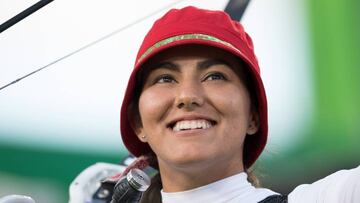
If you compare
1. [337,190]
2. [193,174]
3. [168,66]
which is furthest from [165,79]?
[337,190]

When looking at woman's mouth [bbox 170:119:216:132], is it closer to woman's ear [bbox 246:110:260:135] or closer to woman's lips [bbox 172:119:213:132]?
woman's lips [bbox 172:119:213:132]

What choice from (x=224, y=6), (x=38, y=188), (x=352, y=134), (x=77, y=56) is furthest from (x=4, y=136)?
(x=352, y=134)

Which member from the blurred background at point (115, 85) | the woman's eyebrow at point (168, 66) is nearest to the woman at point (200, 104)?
the woman's eyebrow at point (168, 66)

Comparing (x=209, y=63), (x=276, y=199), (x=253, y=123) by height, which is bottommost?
(x=276, y=199)

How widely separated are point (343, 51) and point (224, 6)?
29 centimetres

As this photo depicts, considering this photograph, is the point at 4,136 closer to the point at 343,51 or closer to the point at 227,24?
the point at 227,24

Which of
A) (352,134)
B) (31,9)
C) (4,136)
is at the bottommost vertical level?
(352,134)

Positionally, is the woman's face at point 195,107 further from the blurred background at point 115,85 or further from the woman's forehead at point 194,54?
the blurred background at point 115,85

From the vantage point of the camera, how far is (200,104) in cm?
81

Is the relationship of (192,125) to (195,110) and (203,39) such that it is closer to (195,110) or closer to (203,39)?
(195,110)

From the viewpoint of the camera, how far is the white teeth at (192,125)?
2.63 feet

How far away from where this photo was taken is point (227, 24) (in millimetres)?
889

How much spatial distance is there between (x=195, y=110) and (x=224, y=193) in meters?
0.14

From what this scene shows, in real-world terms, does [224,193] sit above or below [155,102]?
below
